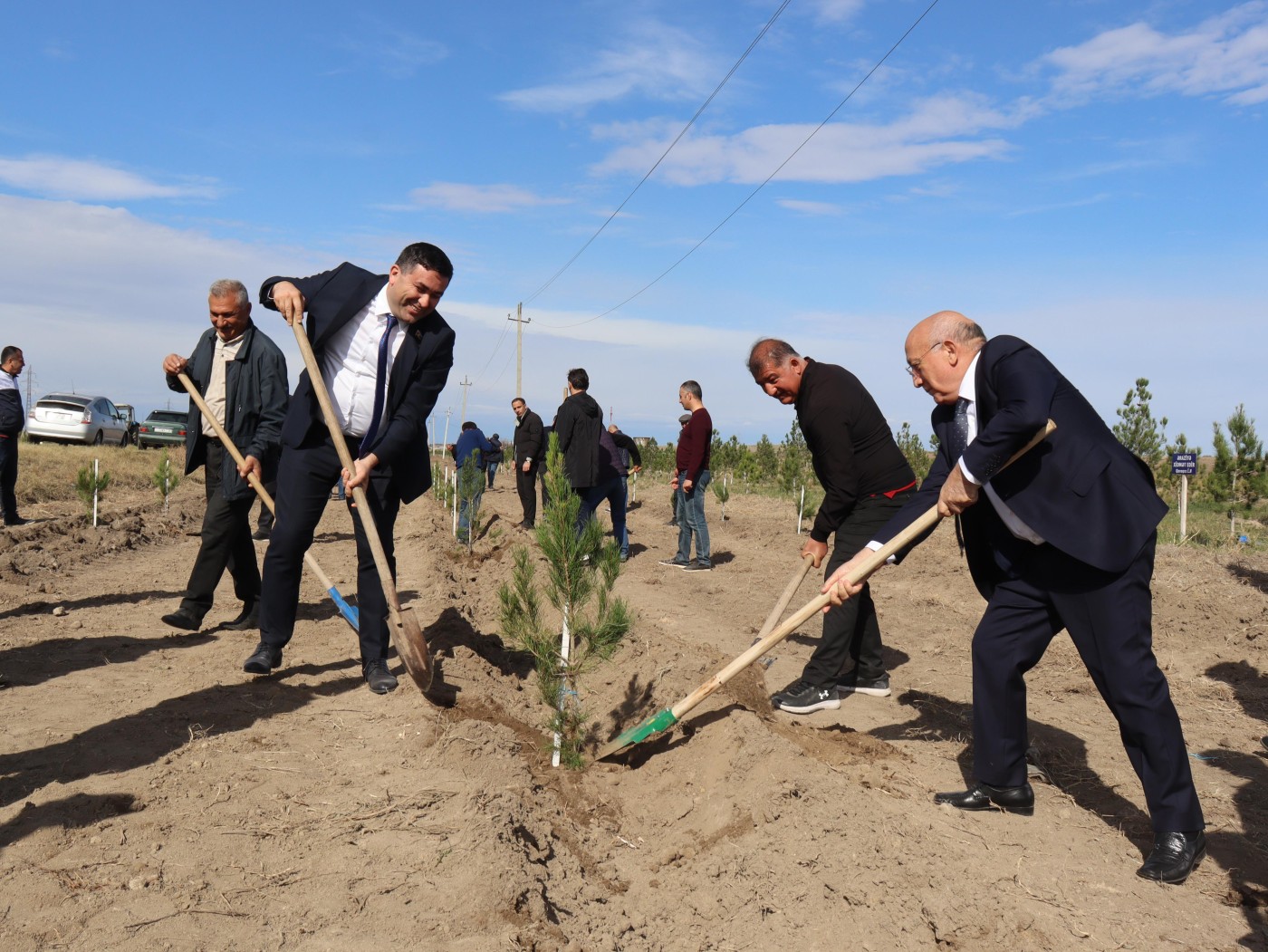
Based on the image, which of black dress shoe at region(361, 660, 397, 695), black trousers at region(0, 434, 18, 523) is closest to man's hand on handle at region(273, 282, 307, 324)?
black dress shoe at region(361, 660, 397, 695)

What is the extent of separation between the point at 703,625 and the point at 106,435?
77.3 feet

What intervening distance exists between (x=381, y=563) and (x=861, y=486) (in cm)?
249

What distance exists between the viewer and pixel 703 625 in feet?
25.6

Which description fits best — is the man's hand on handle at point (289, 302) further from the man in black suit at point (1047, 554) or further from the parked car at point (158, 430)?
the parked car at point (158, 430)

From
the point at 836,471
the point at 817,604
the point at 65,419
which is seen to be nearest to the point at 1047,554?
the point at 817,604

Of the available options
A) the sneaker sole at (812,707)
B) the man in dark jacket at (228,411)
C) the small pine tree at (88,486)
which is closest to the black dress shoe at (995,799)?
the sneaker sole at (812,707)

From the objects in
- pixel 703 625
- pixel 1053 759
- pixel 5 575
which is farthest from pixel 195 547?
pixel 1053 759

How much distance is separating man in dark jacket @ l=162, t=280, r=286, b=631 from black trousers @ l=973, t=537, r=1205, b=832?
4.09 metres

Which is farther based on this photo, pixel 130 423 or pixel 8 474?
pixel 130 423

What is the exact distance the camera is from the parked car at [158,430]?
30281 millimetres

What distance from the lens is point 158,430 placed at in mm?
30406

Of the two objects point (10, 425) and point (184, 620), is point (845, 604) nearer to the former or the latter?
point (184, 620)

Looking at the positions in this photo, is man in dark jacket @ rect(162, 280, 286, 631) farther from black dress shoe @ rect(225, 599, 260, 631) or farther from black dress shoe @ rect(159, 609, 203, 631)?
black dress shoe @ rect(225, 599, 260, 631)

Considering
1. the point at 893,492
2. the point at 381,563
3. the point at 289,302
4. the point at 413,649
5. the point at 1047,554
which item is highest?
the point at 289,302
